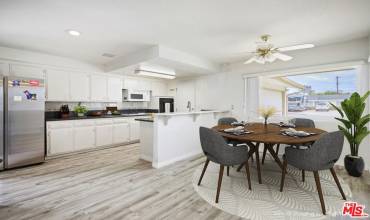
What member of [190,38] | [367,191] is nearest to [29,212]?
[190,38]

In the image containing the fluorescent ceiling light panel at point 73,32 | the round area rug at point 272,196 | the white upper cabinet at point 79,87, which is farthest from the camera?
the white upper cabinet at point 79,87

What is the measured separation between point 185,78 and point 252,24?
3.47 m

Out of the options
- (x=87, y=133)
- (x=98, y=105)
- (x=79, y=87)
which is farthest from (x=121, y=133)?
(x=79, y=87)

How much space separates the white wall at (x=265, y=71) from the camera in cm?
319

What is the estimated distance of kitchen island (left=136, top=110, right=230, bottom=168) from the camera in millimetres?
3377

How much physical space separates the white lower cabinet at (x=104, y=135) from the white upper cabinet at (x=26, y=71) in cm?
168

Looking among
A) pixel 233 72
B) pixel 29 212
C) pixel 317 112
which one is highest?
pixel 233 72

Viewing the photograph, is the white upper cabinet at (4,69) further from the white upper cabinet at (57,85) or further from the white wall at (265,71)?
the white wall at (265,71)

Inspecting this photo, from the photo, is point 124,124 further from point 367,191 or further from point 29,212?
point 367,191

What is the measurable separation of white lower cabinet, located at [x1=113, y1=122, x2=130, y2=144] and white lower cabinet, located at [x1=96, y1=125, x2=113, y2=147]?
0.11 metres

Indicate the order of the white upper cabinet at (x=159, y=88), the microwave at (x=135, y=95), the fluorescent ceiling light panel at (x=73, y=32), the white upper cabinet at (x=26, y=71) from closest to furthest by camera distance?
the fluorescent ceiling light panel at (x=73, y=32), the white upper cabinet at (x=26, y=71), the microwave at (x=135, y=95), the white upper cabinet at (x=159, y=88)

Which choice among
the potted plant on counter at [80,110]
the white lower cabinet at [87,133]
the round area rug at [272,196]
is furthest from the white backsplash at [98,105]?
the round area rug at [272,196]

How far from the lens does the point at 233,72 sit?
15.8 ft

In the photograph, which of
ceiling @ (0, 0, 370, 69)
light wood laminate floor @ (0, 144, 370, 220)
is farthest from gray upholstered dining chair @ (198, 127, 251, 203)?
ceiling @ (0, 0, 370, 69)
